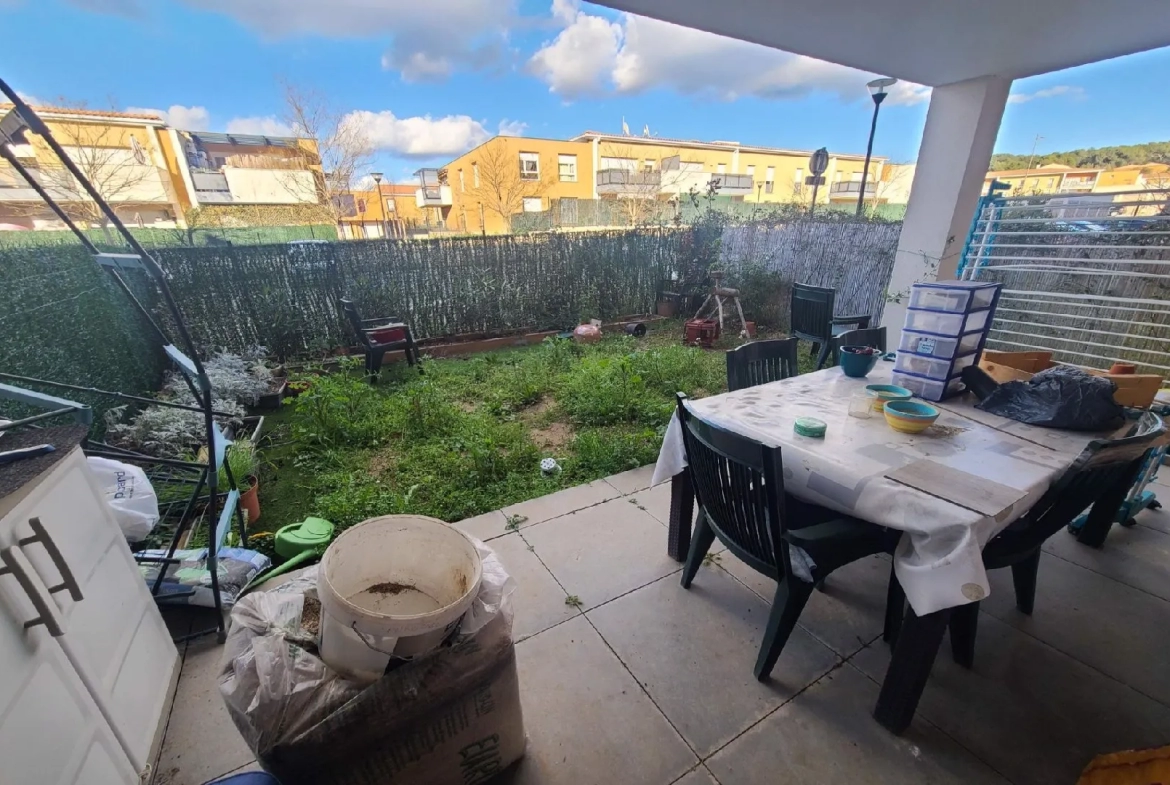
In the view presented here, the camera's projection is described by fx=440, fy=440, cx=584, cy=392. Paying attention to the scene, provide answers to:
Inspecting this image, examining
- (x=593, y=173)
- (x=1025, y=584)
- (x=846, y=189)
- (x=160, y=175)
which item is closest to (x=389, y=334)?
(x=1025, y=584)

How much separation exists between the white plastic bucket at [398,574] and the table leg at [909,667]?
1.23 metres

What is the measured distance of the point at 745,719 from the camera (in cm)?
136

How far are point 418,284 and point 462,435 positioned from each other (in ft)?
9.94

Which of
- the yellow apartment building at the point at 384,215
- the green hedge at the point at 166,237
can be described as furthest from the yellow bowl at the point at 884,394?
the yellow apartment building at the point at 384,215

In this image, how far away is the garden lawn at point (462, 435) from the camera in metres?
2.50

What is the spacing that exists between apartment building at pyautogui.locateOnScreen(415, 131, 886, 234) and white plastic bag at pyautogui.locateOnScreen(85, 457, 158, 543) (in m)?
15.4

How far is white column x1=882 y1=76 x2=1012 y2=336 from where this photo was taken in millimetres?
3053

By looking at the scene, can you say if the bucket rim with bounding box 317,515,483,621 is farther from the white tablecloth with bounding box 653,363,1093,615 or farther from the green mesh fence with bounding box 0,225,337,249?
the green mesh fence with bounding box 0,225,337,249

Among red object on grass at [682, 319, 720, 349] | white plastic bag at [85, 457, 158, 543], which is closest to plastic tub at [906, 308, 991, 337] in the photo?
white plastic bag at [85, 457, 158, 543]

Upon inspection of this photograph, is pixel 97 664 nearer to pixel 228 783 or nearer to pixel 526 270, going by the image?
pixel 228 783

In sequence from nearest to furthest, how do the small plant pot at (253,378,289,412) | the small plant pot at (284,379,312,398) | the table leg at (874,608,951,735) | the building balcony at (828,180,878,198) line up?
the table leg at (874,608,951,735)
the small plant pot at (253,378,289,412)
the small plant pot at (284,379,312,398)
the building balcony at (828,180,878,198)

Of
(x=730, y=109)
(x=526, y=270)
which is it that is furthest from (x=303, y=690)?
(x=730, y=109)

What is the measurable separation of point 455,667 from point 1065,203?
475 centimetres

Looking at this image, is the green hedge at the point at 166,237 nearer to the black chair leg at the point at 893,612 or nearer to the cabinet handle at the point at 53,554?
the cabinet handle at the point at 53,554
